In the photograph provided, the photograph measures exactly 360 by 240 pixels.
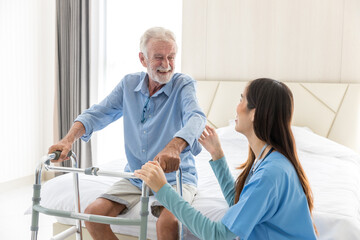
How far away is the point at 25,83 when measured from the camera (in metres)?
4.37

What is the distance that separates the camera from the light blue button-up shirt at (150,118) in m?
1.87

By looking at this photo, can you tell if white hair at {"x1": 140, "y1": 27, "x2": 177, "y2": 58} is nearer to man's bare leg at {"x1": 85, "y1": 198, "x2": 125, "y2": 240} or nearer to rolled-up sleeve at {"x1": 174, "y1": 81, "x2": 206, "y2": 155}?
rolled-up sleeve at {"x1": 174, "y1": 81, "x2": 206, "y2": 155}

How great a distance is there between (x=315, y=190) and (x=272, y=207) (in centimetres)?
97

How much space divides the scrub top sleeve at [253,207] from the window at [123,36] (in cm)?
329

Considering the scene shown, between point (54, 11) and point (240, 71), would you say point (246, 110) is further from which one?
point (54, 11)

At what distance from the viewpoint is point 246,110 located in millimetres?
1457

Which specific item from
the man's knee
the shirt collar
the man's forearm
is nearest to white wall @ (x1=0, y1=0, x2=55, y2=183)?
the shirt collar

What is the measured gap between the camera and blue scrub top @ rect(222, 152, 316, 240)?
3.98 feet

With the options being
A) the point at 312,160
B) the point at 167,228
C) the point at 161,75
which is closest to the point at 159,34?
the point at 161,75

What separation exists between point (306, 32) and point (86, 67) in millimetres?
2469

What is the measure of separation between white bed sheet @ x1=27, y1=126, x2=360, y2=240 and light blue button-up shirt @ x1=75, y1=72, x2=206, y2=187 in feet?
0.70

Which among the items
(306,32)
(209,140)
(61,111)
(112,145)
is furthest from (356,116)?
(61,111)

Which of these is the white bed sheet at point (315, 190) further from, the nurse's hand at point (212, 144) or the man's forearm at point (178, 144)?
the man's forearm at point (178, 144)

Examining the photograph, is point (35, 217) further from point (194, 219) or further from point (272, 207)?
point (272, 207)
